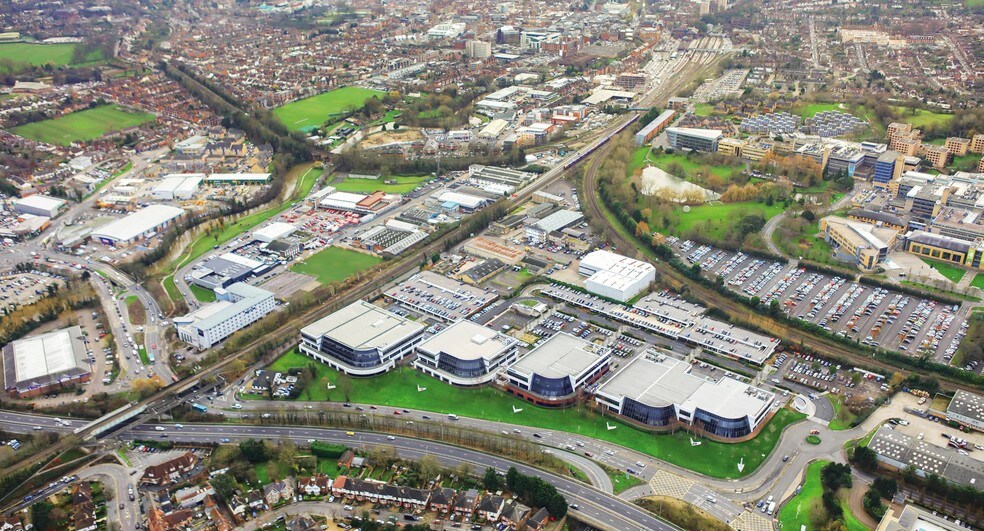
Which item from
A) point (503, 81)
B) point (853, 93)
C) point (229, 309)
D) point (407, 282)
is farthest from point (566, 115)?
point (229, 309)

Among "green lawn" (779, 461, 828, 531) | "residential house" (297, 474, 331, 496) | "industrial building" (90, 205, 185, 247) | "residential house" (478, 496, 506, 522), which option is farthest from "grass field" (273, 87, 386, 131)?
"green lawn" (779, 461, 828, 531)

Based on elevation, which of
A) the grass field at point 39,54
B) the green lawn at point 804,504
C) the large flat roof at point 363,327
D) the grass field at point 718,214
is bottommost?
the green lawn at point 804,504

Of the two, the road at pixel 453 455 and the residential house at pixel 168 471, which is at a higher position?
the residential house at pixel 168 471

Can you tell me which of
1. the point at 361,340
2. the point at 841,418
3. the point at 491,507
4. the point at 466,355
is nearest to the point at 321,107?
the point at 361,340

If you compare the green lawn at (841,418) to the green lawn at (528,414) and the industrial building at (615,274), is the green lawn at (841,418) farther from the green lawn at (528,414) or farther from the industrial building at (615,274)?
the industrial building at (615,274)

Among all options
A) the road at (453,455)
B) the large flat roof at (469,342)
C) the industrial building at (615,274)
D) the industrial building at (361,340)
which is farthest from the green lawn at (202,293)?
the industrial building at (615,274)

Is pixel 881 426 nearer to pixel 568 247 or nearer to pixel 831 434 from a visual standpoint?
pixel 831 434
